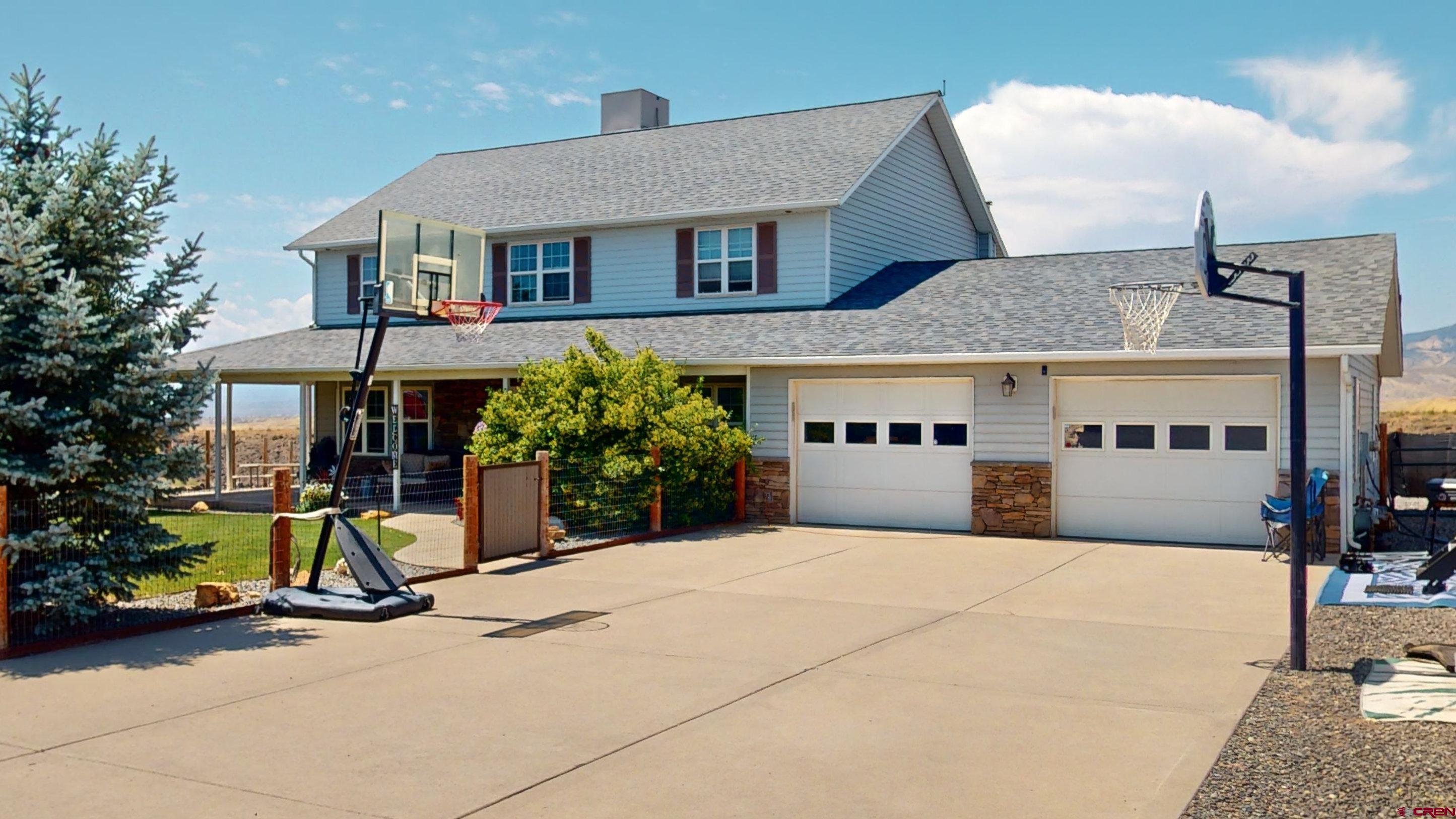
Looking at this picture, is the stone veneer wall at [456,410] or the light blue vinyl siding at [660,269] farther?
the stone veneer wall at [456,410]

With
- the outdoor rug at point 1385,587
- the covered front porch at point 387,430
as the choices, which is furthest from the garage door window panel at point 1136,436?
the covered front porch at point 387,430

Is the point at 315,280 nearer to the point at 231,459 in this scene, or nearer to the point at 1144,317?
the point at 231,459

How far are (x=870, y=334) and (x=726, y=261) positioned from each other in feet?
14.0

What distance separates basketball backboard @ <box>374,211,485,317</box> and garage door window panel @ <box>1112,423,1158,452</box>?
8.92m

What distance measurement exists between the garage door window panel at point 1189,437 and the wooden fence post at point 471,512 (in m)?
9.01

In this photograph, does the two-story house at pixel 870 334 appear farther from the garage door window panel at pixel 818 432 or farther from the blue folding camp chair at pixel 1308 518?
the blue folding camp chair at pixel 1308 518

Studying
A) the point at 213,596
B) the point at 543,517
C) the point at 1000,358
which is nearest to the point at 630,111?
the point at 1000,358

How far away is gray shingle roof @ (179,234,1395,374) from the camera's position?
15.6 m

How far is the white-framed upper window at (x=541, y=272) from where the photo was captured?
22641mm

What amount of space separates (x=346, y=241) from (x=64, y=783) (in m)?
19.7

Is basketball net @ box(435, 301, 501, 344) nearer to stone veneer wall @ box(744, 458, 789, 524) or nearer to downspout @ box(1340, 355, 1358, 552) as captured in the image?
stone veneer wall @ box(744, 458, 789, 524)

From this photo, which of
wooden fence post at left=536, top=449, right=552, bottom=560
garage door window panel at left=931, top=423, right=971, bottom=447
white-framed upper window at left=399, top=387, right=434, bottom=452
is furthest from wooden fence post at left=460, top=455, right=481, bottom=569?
white-framed upper window at left=399, top=387, right=434, bottom=452

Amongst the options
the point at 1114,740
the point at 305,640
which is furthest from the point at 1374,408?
the point at 305,640

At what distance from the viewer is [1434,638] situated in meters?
9.28
